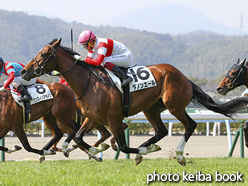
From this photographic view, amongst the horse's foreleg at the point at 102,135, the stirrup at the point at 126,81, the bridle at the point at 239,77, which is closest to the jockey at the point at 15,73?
the horse's foreleg at the point at 102,135

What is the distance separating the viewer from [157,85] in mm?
5242

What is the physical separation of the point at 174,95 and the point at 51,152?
253 centimetres

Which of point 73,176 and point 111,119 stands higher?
point 111,119

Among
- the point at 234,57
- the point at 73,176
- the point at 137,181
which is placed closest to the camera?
the point at 137,181

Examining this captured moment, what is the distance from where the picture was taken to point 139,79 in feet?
17.0

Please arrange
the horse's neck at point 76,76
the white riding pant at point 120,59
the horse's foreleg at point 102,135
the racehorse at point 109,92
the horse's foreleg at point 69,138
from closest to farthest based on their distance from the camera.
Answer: the racehorse at point 109,92 → the horse's neck at point 76,76 → the white riding pant at point 120,59 → the horse's foreleg at point 69,138 → the horse's foreleg at point 102,135

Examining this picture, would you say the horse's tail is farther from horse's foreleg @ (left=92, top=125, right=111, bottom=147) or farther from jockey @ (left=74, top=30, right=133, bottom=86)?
horse's foreleg @ (left=92, top=125, right=111, bottom=147)

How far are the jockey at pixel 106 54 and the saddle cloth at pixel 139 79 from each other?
67 millimetres

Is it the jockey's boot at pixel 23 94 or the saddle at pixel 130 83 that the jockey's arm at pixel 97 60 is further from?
the jockey's boot at pixel 23 94

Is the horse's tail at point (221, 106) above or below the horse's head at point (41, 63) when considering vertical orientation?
below

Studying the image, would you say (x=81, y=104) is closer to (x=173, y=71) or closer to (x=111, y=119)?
(x=111, y=119)

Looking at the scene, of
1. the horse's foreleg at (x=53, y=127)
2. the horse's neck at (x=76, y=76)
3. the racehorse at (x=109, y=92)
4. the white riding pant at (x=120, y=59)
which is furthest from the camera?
the horse's foreleg at (x=53, y=127)

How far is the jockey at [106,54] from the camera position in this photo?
5.08 metres

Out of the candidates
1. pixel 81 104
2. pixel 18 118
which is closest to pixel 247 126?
pixel 81 104
